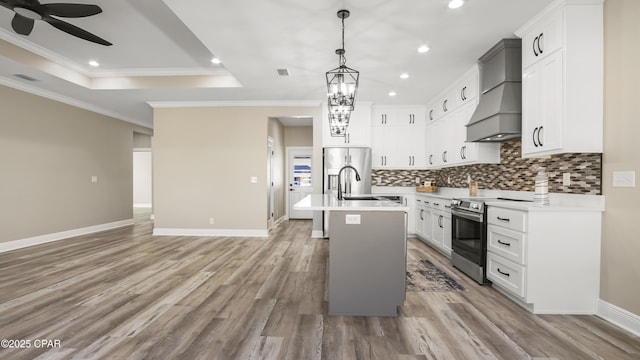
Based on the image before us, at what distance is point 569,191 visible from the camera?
2686 mm

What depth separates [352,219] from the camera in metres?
2.36

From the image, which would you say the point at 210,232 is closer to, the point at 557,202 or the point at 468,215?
the point at 468,215

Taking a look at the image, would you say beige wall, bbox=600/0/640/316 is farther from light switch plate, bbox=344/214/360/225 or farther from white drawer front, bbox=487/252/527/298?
light switch plate, bbox=344/214/360/225

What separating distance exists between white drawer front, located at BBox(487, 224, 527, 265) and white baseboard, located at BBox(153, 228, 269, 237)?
13.1 ft

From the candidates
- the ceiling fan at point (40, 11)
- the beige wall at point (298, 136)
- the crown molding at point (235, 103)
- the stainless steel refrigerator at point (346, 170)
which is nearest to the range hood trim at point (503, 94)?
the stainless steel refrigerator at point (346, 170)

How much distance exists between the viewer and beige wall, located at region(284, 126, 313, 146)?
26.8ft

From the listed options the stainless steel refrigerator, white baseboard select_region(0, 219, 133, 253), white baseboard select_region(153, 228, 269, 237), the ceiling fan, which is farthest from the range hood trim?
white baseboard select_region(0, 219, 133, 253)

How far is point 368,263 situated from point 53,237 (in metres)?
6.07

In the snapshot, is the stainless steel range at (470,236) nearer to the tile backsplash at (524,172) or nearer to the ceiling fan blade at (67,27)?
the tile backsplash at (524,172)

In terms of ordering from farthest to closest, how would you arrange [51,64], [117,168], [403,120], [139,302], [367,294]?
[117,168], [403,120], [51,64], [139,302], [367,294]

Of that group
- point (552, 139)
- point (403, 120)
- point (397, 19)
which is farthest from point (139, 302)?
point (403, 120)

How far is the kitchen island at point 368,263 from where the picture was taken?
7.77ft

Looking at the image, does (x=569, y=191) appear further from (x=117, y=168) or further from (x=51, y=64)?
(x=117, y=168)

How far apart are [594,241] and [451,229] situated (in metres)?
1.58
